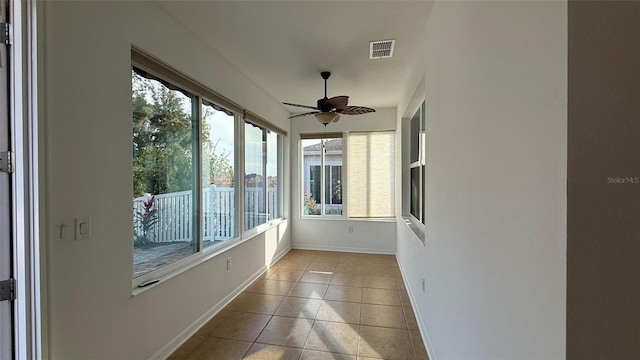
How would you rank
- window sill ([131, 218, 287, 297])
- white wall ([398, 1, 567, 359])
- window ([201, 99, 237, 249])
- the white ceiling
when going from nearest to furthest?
white wall ([398, 1, 567, 359]) < window sill ([131, 218, 287, 297]) < the white ceiling < window ([201, 99, 237, 249])

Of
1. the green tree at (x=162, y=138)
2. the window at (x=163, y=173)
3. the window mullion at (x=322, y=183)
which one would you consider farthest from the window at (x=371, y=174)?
the window at (x=163, y=173)

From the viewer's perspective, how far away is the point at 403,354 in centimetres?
219

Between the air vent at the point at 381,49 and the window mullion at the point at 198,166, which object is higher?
the air vent at the point at 381,49

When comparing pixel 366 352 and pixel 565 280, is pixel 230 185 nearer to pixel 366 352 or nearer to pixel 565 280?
pixel 366 352

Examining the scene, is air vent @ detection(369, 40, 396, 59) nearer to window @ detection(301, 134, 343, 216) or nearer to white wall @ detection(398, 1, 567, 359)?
white wall @ detection(398, 1, 567, 359)

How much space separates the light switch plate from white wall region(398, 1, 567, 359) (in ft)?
6.82

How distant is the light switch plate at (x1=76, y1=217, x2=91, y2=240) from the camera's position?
1.51 metres

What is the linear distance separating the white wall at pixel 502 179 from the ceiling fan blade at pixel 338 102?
1.26m

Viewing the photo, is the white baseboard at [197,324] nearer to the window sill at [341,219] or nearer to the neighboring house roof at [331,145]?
the window sill at [341,219]

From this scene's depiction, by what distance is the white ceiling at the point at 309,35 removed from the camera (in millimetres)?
2096

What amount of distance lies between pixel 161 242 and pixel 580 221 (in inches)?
102

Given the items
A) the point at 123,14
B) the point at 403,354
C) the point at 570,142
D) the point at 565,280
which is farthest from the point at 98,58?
the point at 403,354

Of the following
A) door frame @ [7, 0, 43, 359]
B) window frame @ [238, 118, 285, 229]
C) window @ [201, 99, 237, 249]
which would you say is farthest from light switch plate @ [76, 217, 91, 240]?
window frame @ [238, 118, 285, 229]

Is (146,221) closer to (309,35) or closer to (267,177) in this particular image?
(309,35)
